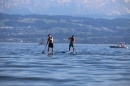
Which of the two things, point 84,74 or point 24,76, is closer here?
point 24,76

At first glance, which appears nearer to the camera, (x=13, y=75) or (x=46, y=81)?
(x=46, y=81)

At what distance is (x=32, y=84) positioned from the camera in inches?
684

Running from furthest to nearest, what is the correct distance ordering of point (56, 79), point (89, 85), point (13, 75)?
1. point (13, 75)
2. point (56, 79)
3. point (89, 85)

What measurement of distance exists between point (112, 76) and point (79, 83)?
3204mm

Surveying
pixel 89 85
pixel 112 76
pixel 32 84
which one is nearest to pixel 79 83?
pixel 89 85

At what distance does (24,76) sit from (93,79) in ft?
10.8

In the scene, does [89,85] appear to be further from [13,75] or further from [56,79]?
[13,75]

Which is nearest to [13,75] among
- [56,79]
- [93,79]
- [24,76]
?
[24,76]

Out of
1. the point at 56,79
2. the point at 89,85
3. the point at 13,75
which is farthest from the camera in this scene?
the point at 13,75

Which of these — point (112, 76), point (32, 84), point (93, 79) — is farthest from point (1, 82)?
point (112, 76)

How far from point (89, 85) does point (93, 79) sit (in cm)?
193

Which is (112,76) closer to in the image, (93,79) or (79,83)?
(93,79)

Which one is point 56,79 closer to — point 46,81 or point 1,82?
point 46,81

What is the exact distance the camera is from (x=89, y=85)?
17.3 meters
